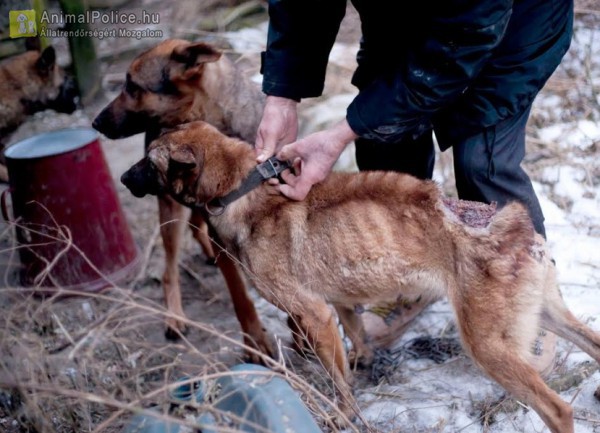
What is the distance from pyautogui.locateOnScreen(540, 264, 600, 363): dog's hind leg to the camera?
9.44ft

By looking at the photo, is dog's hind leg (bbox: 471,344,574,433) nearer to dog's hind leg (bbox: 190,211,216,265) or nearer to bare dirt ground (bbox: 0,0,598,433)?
bare dirt ground (bbox: 0,0,598,433)

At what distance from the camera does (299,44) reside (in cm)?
318

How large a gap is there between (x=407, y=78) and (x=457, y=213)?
606mm

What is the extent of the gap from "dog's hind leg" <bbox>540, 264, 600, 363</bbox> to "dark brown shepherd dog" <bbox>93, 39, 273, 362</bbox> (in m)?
1.65

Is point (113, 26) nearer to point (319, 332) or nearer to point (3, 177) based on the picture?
point (3, 177)

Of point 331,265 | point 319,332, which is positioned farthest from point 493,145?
point 319,332

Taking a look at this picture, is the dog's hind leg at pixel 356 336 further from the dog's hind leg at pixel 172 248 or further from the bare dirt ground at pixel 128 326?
the dog's hind leg at pixel 172 248

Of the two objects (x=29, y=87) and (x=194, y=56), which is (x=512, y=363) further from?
(x=29, y=87)

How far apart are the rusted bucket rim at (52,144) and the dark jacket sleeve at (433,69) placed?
225 centimetres

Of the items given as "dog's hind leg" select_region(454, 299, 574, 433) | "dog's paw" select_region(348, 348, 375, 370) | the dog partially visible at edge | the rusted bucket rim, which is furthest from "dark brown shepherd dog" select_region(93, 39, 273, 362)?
the dog partially visible at edge

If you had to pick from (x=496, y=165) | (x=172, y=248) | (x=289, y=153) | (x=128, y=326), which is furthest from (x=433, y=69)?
(x=172, y=248)

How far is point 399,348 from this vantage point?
12.1 ft

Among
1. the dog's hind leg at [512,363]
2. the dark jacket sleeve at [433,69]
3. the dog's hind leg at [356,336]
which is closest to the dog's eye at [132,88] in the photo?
the dark jacket sleeve at [433,69]

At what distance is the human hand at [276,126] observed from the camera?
3186 millimetres
